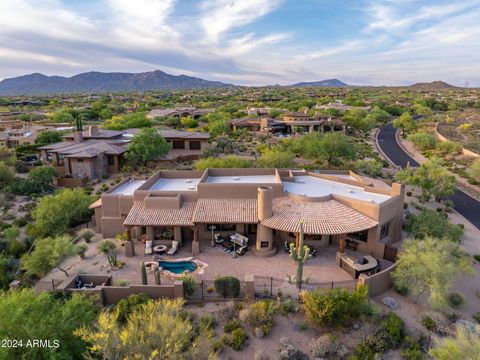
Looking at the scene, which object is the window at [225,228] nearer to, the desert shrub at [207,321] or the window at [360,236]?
the window at [360,236]

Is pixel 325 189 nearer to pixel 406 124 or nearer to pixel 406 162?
pixel 406 162

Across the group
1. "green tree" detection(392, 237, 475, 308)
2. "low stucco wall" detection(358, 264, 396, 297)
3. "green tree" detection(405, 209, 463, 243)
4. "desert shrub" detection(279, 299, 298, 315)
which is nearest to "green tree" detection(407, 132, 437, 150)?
"green tree" detection(405, 209, 463, 243)

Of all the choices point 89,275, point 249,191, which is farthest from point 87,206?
point 249,191

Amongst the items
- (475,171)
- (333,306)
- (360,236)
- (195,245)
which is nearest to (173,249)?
(195,245)

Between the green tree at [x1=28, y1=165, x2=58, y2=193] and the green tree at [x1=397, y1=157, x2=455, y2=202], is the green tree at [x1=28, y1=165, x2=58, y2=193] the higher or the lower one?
the lower one

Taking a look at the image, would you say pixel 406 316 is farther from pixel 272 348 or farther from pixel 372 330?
pixel 272 348

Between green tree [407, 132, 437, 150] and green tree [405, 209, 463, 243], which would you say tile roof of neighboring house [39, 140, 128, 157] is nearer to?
green tree [405, 209, 463, 243]
